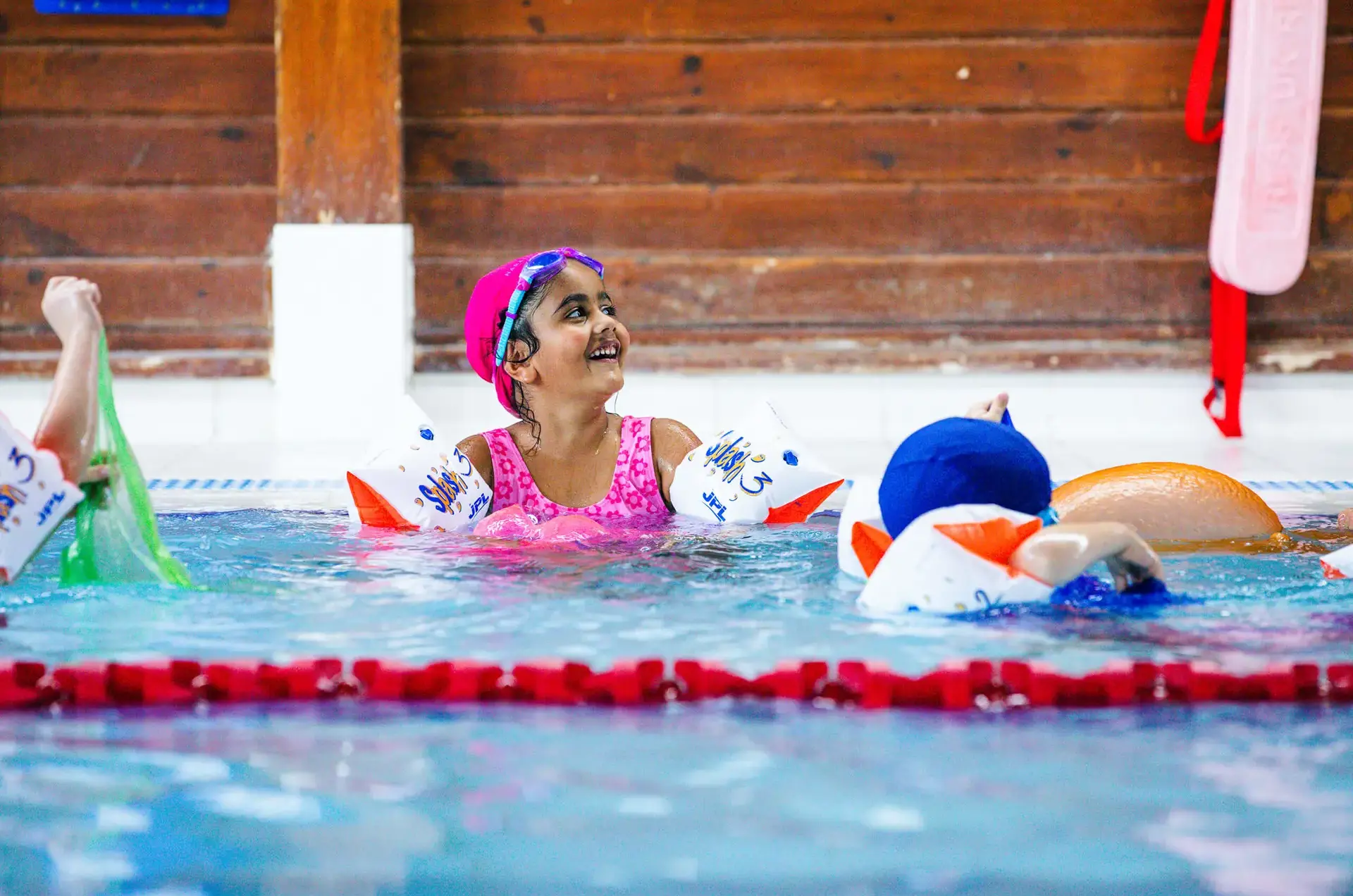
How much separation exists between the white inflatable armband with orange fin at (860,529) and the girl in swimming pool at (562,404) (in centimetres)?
78

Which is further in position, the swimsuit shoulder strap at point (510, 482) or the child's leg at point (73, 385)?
the swimsuit shoulder strap at point (510, 482)

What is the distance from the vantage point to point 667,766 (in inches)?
89.2

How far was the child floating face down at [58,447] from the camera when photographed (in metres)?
2.99

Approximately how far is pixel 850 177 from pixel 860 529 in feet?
14.8

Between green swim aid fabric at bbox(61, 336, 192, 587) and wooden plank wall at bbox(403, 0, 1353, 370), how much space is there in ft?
14.1

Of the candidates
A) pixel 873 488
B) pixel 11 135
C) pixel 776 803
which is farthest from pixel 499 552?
pixel 11 135

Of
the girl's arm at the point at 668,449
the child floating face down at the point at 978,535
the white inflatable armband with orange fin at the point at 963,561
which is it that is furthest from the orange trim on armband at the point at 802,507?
the white inflatable armband with orange fin at the point at 963,561

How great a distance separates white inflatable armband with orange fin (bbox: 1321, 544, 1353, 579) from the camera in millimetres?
3436

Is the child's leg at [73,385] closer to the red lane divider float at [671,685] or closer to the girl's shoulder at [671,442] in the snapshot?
the red lane divider float at [671,685]

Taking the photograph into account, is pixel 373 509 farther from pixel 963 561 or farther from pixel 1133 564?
Result: pixel 1133 564

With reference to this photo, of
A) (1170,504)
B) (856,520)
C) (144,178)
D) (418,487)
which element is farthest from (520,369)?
(144,178)

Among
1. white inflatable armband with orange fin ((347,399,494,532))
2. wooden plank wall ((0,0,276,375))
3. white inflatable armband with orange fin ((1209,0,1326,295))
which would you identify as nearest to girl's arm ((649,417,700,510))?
white inflatable armband with orange fin ((347,399,494,532))

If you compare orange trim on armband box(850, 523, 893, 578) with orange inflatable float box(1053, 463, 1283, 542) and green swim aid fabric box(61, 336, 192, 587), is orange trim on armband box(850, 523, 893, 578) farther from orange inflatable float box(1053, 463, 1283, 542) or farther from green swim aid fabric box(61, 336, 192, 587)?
green swim aid fabric box(61, 336, 192, 587)

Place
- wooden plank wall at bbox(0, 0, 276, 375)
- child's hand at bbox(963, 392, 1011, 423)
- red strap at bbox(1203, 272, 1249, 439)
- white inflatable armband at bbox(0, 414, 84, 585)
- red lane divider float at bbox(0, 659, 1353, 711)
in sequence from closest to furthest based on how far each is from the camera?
1. red lane divider float at bbox(0, 659, 1353, 711)
2. white inflatable armband at bbox(0, 414, 84, 585)
3. child's hand at bbox(963, 392, 1011, 423)
4. red strap at bbox(1203, 272, 1249, 439)
5. wooden plank wall at bbox(0, 0, 276, 375)
